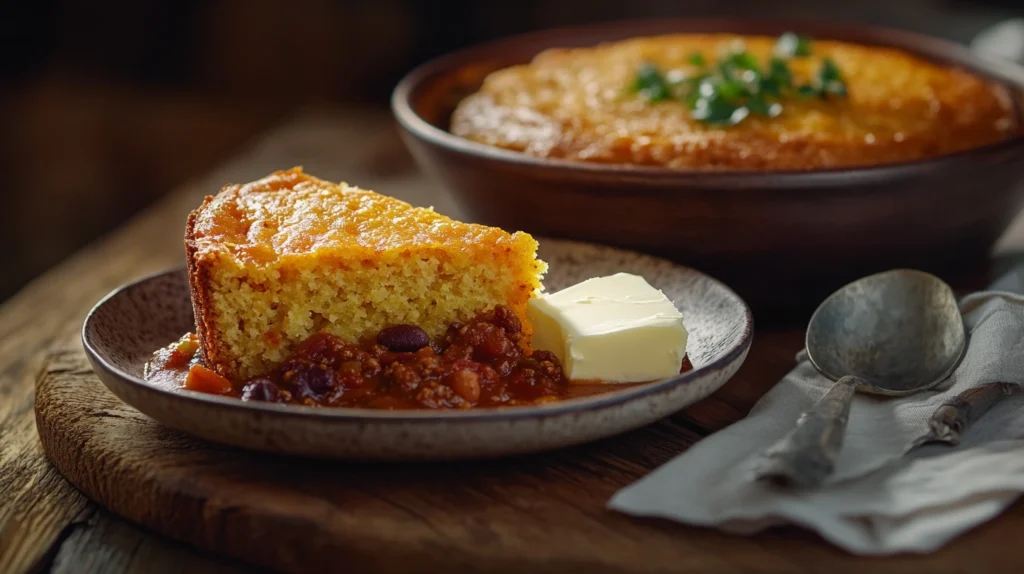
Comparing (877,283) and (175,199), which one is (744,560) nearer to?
(877,283)

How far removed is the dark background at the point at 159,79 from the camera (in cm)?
866

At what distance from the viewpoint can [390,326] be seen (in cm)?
300

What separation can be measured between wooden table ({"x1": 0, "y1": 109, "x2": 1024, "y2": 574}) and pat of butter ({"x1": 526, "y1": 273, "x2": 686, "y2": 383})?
0.64ft

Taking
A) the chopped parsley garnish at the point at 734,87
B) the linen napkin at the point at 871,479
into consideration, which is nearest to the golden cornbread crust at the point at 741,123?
the chopped parsley garnish at the point at 734,87

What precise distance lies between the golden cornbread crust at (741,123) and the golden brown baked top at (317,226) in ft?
2.71

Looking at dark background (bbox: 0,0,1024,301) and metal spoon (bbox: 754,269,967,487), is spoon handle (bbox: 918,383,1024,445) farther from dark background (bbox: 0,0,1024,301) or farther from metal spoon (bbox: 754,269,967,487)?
dark background (bbox: 0,0,1024,301)

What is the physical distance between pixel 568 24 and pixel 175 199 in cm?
394

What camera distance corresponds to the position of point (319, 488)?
2471 millimetres

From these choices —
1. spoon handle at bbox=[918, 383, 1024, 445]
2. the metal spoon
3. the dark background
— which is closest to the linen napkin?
spoon handle at bbox=[918, 383, 1024, 445]

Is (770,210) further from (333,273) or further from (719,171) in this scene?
(333,273)

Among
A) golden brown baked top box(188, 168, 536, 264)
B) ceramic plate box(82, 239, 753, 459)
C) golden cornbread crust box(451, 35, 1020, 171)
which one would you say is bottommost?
ceramic plate box(82, 239, 753, 459)

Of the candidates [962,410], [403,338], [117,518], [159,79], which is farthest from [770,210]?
[159,79]

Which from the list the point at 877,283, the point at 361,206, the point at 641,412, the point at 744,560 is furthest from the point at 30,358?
the point at 877,283

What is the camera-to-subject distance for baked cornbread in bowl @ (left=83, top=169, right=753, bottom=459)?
2699 mm
